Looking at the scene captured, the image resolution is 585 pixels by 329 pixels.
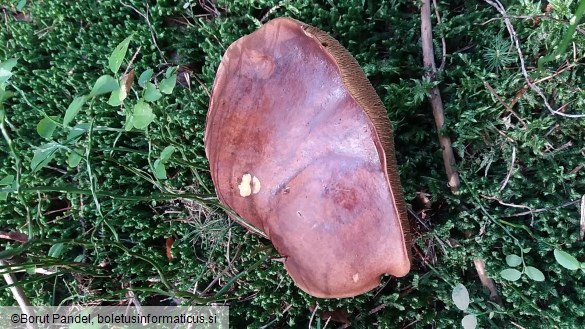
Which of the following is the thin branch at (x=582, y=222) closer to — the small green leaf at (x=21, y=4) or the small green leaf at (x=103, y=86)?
the small green leaf at (x=103, y=86)

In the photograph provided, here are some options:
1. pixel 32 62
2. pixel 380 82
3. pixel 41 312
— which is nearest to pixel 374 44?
pixel 380 82

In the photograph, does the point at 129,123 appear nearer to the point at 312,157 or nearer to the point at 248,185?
the point at 248,185

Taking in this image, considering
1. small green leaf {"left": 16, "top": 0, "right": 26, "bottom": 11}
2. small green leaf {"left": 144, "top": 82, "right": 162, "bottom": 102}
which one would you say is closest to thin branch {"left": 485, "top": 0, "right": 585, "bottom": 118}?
small green leaf {"left": 144, "top": 82, "right": 162, "bottom": 102}

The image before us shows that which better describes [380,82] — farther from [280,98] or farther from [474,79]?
[280,98]

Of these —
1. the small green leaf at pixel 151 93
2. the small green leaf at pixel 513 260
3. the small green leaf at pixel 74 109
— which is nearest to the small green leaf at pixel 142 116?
the small green leaf at pixel 151 93

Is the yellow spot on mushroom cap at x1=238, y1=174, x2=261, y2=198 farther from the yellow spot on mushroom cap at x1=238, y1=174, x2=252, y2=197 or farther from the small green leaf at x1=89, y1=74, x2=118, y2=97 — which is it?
the small green leaf at x1=89, y1=74, x2=118, y2=97
